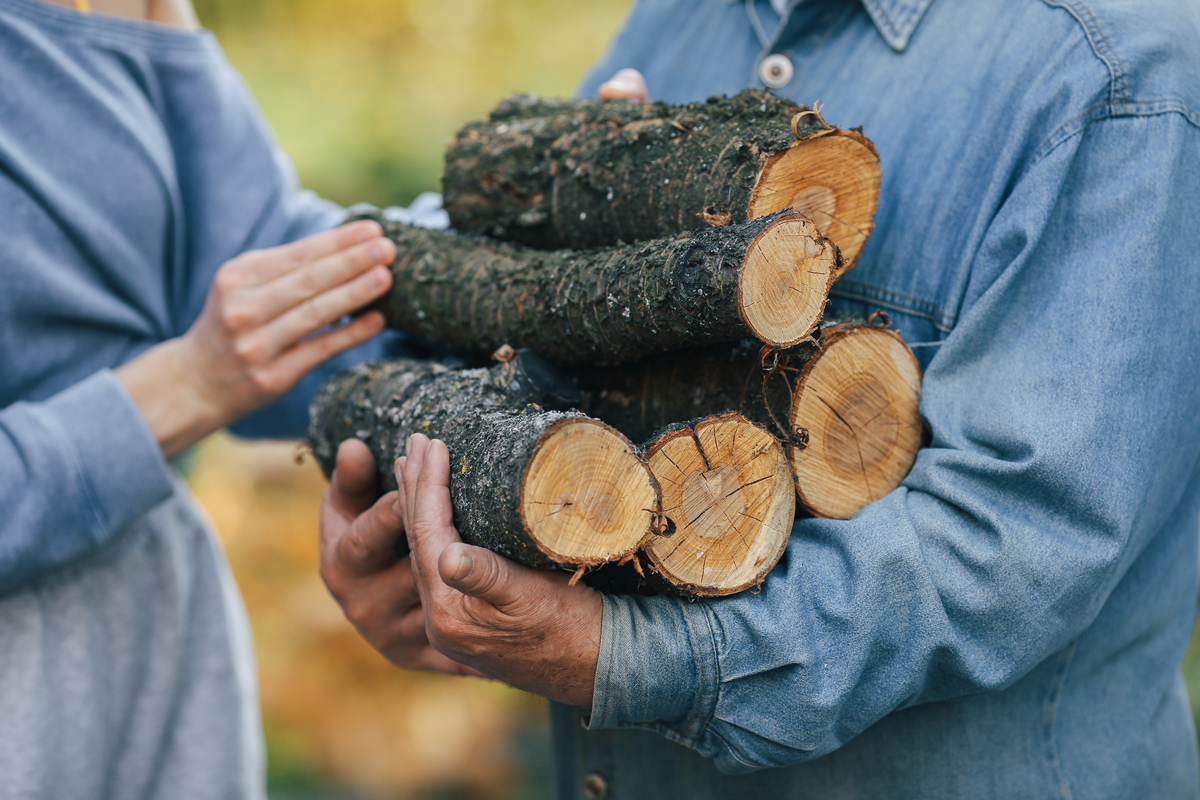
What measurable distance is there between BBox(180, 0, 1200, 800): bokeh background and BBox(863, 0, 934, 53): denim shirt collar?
3015mm

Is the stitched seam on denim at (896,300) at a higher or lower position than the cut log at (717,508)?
higher

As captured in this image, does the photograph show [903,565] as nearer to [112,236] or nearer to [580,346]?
[580,346]

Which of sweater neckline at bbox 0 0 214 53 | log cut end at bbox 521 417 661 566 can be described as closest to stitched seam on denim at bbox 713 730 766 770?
log cut end at bbox 521 417 661 566

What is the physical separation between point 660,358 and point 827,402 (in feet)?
0.83

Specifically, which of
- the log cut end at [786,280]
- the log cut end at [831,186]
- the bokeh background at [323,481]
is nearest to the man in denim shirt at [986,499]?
the log cut end at [831,186]

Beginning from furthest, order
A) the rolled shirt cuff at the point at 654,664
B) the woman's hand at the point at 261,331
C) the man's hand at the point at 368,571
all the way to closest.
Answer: the woman's hand at the point at 261,331, the man's hand at the point at 368,571, the rolled shirt cuff at the point at 654,664

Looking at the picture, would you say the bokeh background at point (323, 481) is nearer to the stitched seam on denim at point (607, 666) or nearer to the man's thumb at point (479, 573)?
the stitched seam on denim at point (607, 666)

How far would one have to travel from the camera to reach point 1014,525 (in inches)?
37.2

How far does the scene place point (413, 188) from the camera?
4.92 meters

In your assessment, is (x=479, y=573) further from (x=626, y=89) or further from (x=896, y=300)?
(x=626, y=89)

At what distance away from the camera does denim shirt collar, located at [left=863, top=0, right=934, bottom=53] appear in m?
1.18

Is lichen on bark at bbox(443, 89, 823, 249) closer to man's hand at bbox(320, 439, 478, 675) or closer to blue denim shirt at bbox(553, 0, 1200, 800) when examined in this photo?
blue denim shirt at bbox(553, 0, 1200, 800)

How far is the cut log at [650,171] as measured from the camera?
100 cm

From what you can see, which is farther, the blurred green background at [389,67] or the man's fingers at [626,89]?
the blurred green background at [389,67]
